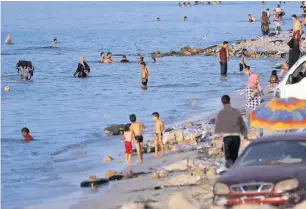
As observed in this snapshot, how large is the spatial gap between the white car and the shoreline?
161cm

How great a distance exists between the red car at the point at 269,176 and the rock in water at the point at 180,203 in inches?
24.9

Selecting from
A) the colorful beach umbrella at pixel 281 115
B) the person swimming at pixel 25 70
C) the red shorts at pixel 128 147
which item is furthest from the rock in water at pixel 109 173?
the person swimming at pixel 25 70

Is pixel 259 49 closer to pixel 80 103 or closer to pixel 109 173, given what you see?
pixel 80 103

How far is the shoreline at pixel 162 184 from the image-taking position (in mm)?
13914

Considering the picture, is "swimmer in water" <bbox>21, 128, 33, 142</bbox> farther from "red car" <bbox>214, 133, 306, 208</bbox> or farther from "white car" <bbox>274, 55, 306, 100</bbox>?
"red car" <bbox>214, 133, 306, 208</bbox>

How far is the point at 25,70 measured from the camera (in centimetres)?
4641

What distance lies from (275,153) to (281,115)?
99.3 inches

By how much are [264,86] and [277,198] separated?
20619 mm

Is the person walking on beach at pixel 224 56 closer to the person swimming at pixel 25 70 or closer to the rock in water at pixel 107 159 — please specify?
the person swimming at pixel 25 70

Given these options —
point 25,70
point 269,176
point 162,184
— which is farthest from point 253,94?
point 25,70

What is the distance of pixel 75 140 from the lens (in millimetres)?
25469

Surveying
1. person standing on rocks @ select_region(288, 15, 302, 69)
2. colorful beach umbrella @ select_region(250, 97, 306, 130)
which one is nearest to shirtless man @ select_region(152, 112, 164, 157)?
colorful beach umbrella @ select_region(250, 97, 306, 130)

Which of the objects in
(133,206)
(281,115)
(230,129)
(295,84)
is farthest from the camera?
(295,84)

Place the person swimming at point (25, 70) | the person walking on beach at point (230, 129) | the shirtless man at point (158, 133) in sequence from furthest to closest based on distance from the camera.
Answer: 1. the person swimming at point (25, 70)
2. the shirtless man at point (158, 133)
3. the person walking on beach at point (230, 129)
